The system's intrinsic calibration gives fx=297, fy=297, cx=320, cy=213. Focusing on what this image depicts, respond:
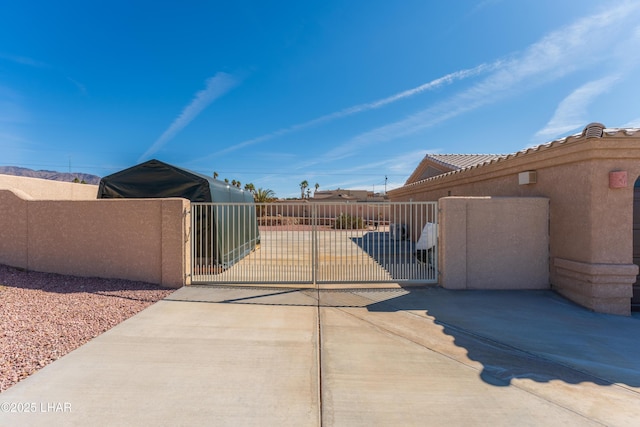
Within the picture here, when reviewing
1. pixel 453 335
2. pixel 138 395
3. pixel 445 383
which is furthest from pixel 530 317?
pixel 138 395

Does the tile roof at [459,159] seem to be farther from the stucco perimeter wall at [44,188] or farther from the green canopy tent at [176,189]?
the stucco perimeter wall at [44,188]

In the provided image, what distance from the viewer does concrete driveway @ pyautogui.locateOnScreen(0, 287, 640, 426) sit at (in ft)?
9.18

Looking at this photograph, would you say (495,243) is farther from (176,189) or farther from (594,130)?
(176,189)

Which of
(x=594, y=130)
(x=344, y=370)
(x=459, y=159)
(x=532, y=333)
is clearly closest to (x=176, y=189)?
(x=344, y=370)

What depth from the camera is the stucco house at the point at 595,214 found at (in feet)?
18.2

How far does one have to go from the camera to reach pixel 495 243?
22.5 ft

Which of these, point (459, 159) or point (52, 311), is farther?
point (459, 159)

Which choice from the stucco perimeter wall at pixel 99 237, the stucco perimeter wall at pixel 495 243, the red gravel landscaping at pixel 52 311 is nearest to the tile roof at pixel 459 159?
the stucco perimeter wall at pixel 495 243

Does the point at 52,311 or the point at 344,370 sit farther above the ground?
the point at 52,311

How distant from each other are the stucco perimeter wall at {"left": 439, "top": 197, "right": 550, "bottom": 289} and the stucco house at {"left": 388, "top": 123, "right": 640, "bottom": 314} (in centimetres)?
28

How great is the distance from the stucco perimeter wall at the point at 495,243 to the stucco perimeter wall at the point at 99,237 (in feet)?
20.8

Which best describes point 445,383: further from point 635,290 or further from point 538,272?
Answer: point 635,290

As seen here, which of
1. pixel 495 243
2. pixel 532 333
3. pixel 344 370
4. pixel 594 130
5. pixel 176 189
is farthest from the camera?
pixel 176 189

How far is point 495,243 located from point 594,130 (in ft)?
9.21
